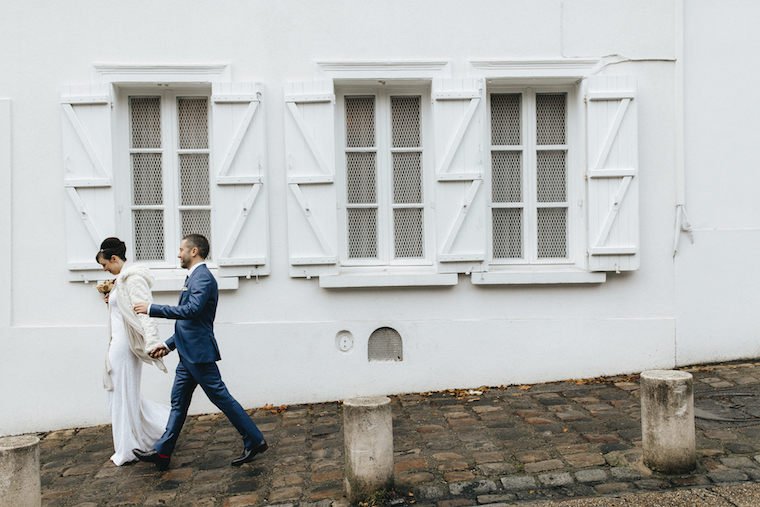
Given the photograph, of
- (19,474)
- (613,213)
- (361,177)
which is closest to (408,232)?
(361,177)

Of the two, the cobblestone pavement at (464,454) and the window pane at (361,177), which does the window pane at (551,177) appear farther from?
the cobblestone pavement at (464,454)

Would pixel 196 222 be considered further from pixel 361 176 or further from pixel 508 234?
pixel 508 234

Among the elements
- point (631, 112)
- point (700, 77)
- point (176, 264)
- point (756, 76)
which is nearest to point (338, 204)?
point (176, 264)

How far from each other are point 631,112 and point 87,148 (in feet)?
16.9

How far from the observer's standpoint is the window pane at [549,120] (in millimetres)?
7383

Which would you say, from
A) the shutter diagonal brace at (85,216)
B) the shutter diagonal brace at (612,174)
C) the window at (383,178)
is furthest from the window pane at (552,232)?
the shutter diagonal brace at (85,216)

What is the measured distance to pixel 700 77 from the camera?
7191 mm

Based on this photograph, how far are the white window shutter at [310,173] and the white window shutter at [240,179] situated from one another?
263 millimetres

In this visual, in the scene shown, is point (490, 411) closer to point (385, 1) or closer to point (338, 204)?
→ point (338, 204)

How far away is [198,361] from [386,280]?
7.25 ft

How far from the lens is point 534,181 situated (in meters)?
7.34

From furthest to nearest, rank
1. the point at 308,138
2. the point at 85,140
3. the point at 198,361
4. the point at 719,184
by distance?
the point at 719,184, the point at 308,138, the point at 85,140, the point at 198,361

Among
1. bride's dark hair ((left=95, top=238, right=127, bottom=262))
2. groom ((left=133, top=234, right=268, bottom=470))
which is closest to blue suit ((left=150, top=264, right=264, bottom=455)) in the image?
groom ((left=133, top=234, right=268, bottom=470))

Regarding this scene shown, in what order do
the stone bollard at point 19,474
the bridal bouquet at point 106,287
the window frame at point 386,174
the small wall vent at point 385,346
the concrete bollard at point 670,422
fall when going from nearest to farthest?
the stone bollard at point 19,474 < the concrete bollard at point 670,422 < the bridal bouquet at point 106,287 < the small wall vent at point 385,346 < the window frame at point 386,174
